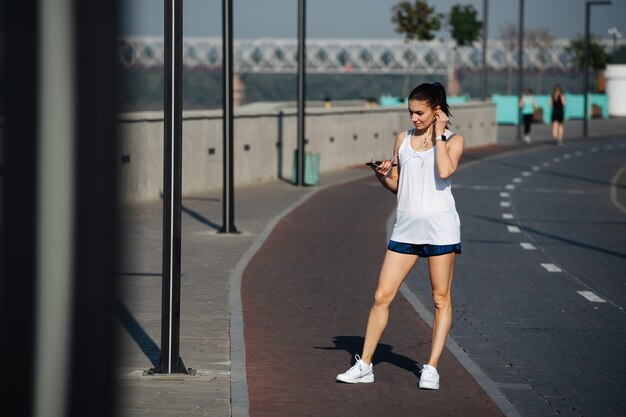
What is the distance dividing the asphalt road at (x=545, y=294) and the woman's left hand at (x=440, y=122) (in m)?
1.49

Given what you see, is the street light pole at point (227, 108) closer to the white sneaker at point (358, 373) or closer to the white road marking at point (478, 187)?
the white sneaker at point (358, 373)

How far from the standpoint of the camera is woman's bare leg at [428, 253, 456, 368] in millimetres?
6746

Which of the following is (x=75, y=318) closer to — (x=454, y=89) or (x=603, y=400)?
(x=603, y=400)

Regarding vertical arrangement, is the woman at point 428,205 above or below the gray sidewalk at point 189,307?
above

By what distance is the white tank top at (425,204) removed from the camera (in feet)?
22.1

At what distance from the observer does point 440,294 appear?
269 inches

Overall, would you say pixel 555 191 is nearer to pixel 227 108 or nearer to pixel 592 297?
pixel 227 108

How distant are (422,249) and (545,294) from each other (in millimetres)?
4783

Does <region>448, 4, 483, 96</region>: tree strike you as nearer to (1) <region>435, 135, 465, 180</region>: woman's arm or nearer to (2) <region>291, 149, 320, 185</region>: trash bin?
(2) <region>291, 149, 320, 185</region>: trash bin

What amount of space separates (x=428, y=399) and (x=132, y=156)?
17.0 ft

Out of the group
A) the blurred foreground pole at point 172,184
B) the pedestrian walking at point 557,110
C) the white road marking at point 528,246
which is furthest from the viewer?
the pedestrian walking at point 557,110

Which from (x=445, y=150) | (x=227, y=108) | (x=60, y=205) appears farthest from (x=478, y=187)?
(x=60, y=205)

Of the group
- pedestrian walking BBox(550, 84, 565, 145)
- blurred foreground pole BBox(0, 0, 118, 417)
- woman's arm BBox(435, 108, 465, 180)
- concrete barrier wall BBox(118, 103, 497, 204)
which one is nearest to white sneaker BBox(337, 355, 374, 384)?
woman's arm BBox(435, 108, 465, 180)

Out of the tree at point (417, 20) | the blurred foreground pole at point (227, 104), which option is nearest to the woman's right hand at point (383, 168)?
the blurred foreground pole at point (227, 104)
